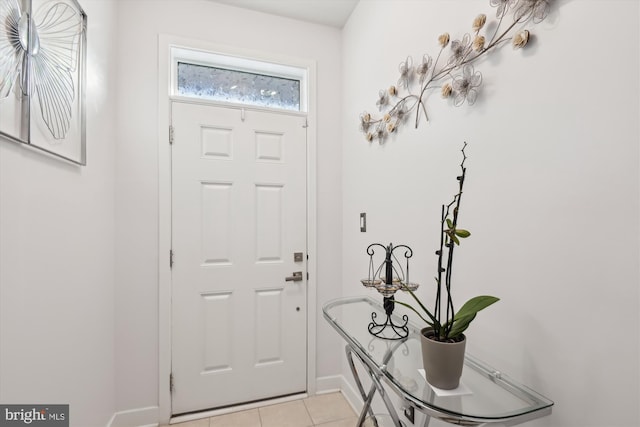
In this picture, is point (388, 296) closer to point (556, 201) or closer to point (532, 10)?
point (556, 201)

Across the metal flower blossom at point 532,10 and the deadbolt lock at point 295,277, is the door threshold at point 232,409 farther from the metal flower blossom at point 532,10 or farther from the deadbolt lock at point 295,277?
the metal flower blossom at point 532,10

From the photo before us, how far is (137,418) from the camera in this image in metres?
1.89

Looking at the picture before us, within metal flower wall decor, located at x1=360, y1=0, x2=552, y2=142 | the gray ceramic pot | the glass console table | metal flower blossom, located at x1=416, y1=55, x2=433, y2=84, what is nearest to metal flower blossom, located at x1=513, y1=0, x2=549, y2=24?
metal flower wall decor, located at x1=360, y1=0, x2=552, y2=142

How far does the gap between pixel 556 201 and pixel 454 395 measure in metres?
0.63

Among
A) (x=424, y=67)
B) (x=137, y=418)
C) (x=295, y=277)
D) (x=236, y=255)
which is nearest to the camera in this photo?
(x=424, y=67)

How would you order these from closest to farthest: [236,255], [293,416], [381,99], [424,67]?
[424,67] < [381,99] < [293,416] < [236,255]

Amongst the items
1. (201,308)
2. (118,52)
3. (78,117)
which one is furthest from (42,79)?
(201,308)

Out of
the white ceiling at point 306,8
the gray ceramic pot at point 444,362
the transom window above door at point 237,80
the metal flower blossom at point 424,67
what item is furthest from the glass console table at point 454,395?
the white ceiling at point 306,8

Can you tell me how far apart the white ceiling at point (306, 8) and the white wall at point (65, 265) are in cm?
92

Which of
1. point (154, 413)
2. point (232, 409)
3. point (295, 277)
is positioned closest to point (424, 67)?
point (295, 277)

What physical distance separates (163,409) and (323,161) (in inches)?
80.9

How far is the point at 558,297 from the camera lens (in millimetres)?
819

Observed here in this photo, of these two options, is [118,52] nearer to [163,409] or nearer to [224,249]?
[224,249]

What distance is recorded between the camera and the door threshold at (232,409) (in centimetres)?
196
